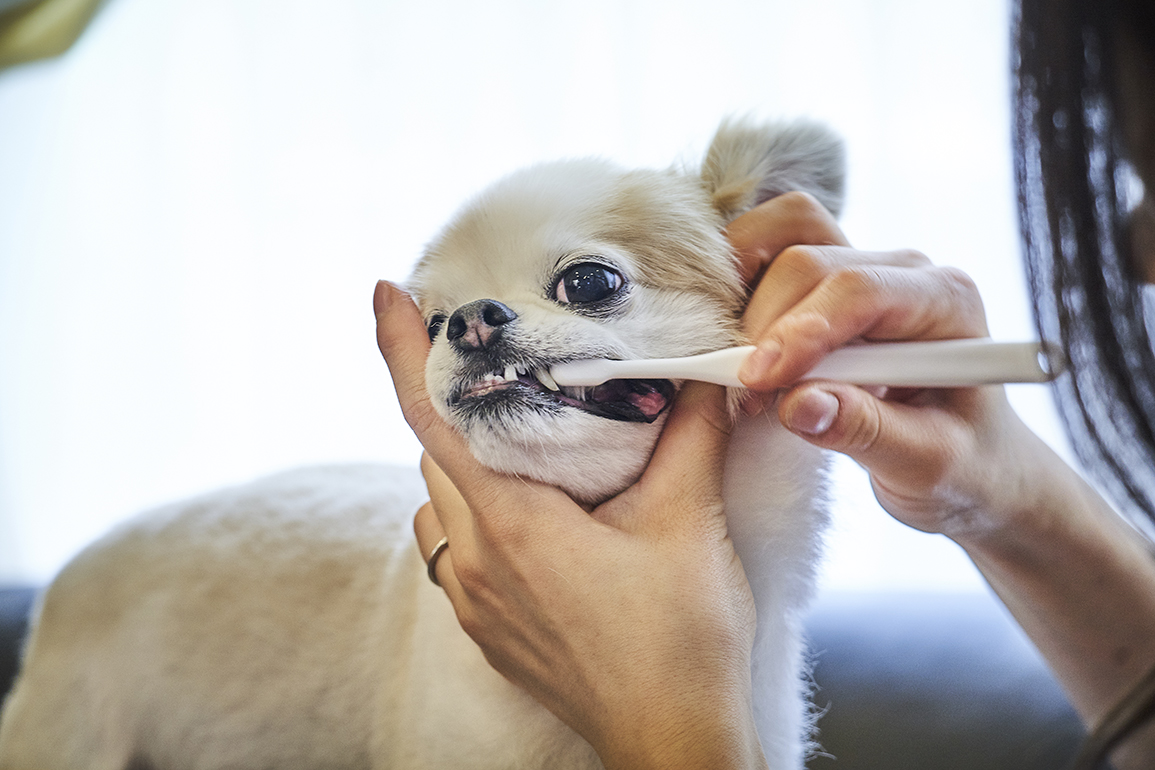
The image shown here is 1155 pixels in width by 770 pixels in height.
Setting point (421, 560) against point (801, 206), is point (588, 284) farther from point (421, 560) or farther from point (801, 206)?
point (421, 560)

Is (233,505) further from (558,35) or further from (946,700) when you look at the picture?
(946,700)

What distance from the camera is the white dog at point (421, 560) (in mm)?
579

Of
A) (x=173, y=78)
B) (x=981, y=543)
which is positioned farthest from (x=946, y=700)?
(x=173, y=78)

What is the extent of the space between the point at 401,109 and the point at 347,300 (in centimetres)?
30

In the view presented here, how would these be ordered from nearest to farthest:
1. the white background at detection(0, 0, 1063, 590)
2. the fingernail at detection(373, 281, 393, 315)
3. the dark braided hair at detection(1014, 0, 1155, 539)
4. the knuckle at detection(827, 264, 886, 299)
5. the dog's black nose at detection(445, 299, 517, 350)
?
the dark braided hair at detection(1014, 0, 1155, 539), the knuckle at detection(827, 264, 886, 299), the dog's black nose at detection(445, 299, 517, 350), the fingernail at detection(373, 281, 393, 315), the white background at detection(0, 0, 1063, 590)

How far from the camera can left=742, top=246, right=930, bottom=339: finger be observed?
0.52 m

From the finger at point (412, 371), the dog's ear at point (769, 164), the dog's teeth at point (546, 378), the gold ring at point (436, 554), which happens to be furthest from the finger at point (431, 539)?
the dog's ear at point (769, 164)

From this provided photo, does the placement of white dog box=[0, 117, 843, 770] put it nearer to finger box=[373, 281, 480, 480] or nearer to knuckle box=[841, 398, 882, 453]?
finger box=[373, 281, 480, 480]

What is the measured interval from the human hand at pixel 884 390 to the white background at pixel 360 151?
14cm

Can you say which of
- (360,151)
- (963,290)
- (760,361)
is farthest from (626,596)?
(360,151)

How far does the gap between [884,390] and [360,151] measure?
2.76 feet

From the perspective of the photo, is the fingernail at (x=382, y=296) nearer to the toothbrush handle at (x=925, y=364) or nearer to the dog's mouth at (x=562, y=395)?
the dog's mouth at (x=562, y=395)

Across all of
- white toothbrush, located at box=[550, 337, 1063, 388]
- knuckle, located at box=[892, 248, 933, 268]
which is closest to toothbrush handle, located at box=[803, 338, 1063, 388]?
white toothbrush, located at box=[550, 337, 1063, 388]

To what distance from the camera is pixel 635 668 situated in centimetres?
51
